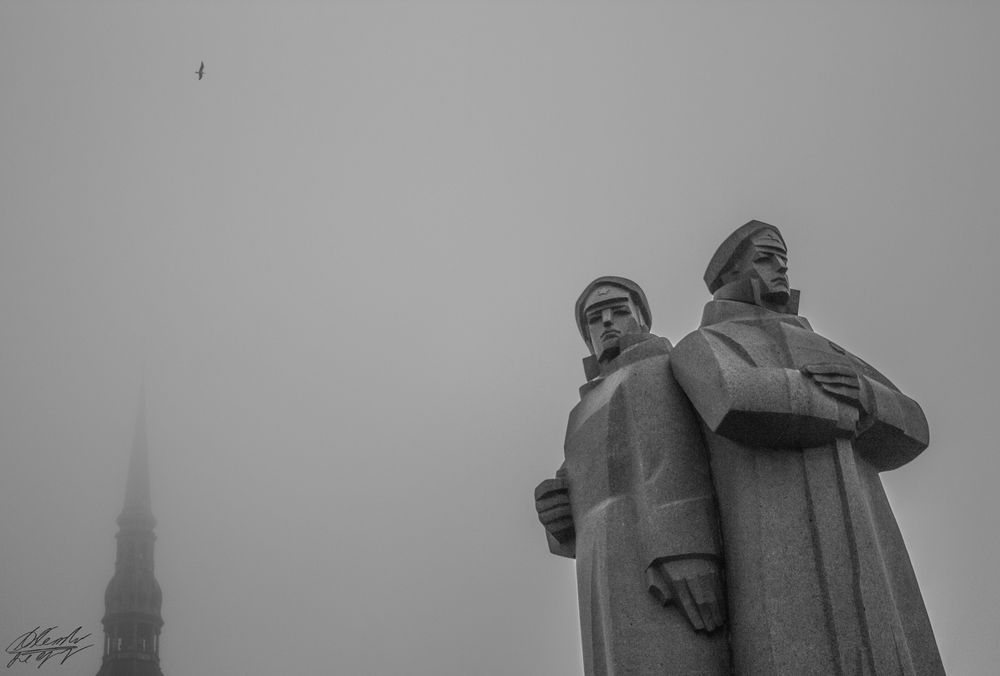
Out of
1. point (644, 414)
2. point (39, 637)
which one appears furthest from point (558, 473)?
point (39, 637)

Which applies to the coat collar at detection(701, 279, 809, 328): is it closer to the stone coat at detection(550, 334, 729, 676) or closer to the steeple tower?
the stone coat at detection(550, 334, 729, 676)

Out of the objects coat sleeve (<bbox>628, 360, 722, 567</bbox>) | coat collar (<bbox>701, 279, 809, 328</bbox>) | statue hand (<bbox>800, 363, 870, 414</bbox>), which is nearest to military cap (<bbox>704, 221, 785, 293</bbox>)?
A: coat collar (<bbox>701, 279, 809, 328</bbox>)

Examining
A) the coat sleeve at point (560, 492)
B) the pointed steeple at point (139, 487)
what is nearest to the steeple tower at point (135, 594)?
the pointed steeple at point (139, 487)

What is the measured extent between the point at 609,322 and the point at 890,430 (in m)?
3.15

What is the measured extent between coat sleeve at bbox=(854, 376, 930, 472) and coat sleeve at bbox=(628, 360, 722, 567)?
4.69 feet

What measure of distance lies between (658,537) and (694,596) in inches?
22.5

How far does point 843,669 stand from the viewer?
8.67 meters

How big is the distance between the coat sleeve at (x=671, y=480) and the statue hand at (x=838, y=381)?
124 centimetres

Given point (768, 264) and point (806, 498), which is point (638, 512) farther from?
point (768, 264)

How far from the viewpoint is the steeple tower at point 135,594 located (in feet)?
404

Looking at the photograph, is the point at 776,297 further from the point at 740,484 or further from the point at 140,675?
the point at 140,675

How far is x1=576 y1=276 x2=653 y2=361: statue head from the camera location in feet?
39.2

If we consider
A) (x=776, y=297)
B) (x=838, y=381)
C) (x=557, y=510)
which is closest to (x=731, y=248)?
(x=776, y=297)

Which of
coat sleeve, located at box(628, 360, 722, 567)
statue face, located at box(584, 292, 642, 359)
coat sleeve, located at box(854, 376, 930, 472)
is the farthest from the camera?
statue face, located at box(584, 292, 642, 359)
